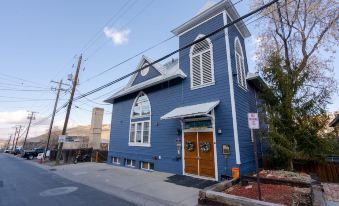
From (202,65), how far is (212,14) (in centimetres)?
302

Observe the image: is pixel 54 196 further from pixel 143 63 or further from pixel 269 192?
pixel 143 63

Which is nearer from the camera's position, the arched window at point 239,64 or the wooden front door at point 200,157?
the wooden front door at point 200,157

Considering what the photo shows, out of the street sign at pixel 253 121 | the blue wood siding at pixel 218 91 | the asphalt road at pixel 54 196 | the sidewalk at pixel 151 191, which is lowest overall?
the asphalt road at pixel 54 196

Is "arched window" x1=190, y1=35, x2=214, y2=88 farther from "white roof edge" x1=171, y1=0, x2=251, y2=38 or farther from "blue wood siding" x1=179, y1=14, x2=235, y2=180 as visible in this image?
"white roof edge" x1=171, y1=0, x2=251, y2=38

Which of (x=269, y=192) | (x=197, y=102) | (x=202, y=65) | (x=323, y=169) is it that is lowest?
(x=269, y=192)

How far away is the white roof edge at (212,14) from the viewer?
10.1 meters

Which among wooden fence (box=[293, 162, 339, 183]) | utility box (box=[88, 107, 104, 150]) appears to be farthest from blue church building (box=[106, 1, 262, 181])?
utility box (box=[88, 107, 104, 150])

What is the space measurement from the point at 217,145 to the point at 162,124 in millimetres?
4090

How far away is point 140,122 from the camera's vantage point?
1373 centimetres

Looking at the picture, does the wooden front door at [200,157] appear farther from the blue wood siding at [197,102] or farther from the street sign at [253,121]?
the street sign at [253,121]

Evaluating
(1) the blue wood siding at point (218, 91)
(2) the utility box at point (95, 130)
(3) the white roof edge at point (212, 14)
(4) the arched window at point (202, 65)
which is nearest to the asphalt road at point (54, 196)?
(1) the blue wood siding at point (218, 91)

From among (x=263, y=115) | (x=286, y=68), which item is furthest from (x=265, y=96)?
(x=286, y=68)

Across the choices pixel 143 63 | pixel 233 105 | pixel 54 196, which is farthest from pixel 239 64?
pixel 54 196

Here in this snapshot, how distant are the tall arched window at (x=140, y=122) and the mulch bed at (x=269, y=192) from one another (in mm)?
7110
